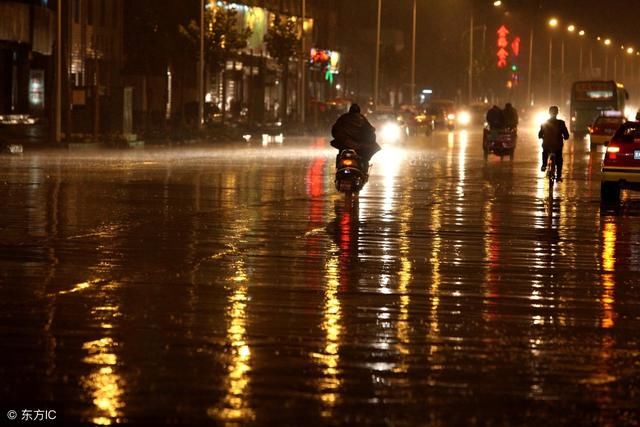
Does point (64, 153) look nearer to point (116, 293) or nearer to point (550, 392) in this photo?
point (116, 293)

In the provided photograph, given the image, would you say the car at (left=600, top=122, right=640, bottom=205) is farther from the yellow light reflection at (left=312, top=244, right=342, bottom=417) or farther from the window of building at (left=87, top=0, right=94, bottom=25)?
the window of building at (left=87, top=0, right=94, bottom=25)

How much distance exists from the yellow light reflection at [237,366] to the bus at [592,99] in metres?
72.6

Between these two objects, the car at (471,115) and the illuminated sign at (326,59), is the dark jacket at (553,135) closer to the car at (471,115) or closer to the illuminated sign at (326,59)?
the car at (471,115)

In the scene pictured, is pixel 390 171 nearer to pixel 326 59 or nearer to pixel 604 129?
pixel 604 129

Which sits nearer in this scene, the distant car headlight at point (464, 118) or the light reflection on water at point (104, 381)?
the light reflection on water at point (104, 381)

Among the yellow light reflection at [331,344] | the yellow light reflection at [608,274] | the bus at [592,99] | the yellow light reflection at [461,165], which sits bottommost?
the yellow light reflection at [608,274]

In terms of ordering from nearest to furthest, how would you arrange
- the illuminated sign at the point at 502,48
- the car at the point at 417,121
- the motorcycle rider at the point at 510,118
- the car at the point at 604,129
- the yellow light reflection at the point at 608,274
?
the yellow light reflection at the point at 608,274, the motorcycle rider at the point at 510,118, the car at the point at 604,129, the car at the point at 417,121, the illuminated sign at the point at 502,48

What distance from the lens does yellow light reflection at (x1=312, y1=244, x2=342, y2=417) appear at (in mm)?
8172

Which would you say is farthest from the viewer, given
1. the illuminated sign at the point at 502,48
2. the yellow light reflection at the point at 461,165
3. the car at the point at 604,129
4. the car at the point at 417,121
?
the illuminated sign at the point at 502,48

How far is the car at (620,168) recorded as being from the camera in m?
24.8

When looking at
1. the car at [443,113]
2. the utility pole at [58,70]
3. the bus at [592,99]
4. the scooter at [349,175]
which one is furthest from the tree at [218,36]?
the scooter at [349,175]

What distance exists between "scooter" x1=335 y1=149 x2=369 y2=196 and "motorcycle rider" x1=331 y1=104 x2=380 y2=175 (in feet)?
1.25

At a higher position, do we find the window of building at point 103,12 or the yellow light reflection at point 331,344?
the window of building at point 103,12

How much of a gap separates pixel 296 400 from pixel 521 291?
535 cm
